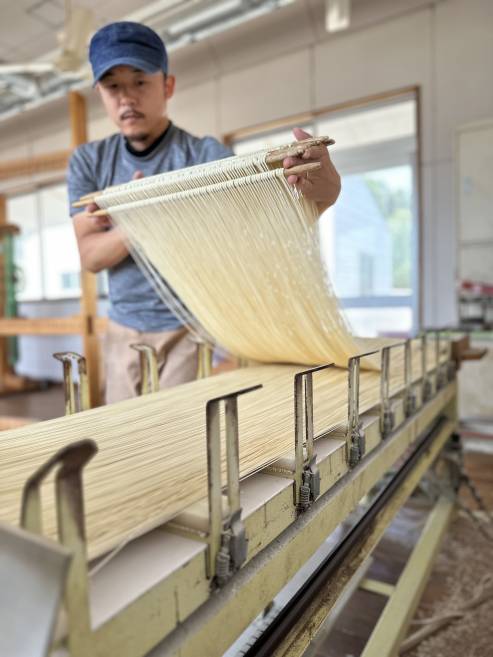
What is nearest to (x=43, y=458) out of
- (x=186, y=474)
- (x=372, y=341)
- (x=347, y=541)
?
(x=186, y=474)

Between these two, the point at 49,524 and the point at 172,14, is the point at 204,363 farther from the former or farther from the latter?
the point at 172,14

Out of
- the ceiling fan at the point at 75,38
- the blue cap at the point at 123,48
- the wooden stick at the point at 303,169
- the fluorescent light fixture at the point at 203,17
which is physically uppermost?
the fluorescent light fixture at the point at 203,17

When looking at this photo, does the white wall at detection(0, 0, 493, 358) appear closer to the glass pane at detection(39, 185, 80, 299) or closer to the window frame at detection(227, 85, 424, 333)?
the window frame at detection(227, 85, 424, 333)

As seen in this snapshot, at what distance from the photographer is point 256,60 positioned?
367 centimetres

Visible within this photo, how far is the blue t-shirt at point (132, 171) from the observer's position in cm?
119

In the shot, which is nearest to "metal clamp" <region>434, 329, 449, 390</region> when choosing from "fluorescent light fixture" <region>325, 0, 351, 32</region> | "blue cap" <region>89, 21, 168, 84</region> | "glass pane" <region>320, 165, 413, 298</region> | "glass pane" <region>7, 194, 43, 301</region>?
"blue cap" <region>89, 21, 168, 84</region>

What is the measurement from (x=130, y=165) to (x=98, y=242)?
22 cm

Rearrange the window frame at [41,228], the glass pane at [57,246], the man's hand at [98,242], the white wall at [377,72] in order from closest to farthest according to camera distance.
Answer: the man's hand at [98,242]
the white wall at [377,72]
the glass pane at [57,246]
the window frame at [41,228]

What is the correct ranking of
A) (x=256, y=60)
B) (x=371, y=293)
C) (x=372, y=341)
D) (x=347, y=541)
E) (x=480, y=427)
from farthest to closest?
(x=256, y=60)
(x=371, y=293)
(x=480, y=427)
(x=372, y=341)
(x=347, y=541)

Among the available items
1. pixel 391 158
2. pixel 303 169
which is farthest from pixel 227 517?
pixel 391 158

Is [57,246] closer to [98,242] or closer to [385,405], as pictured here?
[98,242]

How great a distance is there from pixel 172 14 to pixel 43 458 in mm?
3391

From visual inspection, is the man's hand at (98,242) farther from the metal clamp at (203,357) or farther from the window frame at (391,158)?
the window frame at (391,158)

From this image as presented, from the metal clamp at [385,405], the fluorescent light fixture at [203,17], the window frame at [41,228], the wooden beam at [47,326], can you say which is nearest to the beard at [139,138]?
the metal clamp at [385,405]
